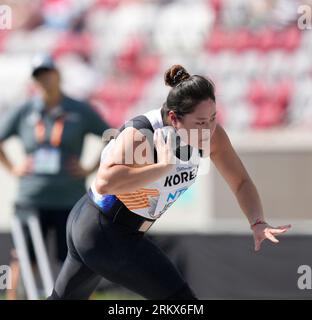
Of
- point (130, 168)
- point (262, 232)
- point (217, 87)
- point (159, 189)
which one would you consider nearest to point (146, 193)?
point (159, 189)

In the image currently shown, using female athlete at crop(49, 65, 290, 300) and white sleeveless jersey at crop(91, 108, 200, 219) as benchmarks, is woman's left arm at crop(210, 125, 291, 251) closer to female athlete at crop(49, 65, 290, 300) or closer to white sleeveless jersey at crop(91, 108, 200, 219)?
female athlete at crop(49, 65, 290, 300)

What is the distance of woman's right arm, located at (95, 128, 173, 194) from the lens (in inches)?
156

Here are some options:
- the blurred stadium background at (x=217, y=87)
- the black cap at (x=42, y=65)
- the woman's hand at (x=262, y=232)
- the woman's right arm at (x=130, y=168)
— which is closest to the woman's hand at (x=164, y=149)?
the woman's right arm at (x=130, y=168)

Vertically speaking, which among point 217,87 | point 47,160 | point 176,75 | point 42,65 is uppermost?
point 217,87

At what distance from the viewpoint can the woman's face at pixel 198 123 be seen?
4090 mm

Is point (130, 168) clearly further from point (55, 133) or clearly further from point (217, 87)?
point (217, 87)

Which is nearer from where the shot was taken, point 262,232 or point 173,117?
point 173,117

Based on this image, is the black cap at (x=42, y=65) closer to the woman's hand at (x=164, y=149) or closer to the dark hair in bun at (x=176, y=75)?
the dark hair in bun at (x=176, y=75)

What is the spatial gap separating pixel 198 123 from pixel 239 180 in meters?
0.63

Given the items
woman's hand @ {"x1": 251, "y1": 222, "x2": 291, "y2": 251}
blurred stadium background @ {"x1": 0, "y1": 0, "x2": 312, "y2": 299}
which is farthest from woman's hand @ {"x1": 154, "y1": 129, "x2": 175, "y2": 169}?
blurred stadium background @ {"x1": 0, "y1": 0, "x2": 312, "y2": 299}

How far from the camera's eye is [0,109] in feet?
38.2

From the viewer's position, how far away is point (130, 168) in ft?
13.3

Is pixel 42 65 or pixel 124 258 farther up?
pixel 42 65
